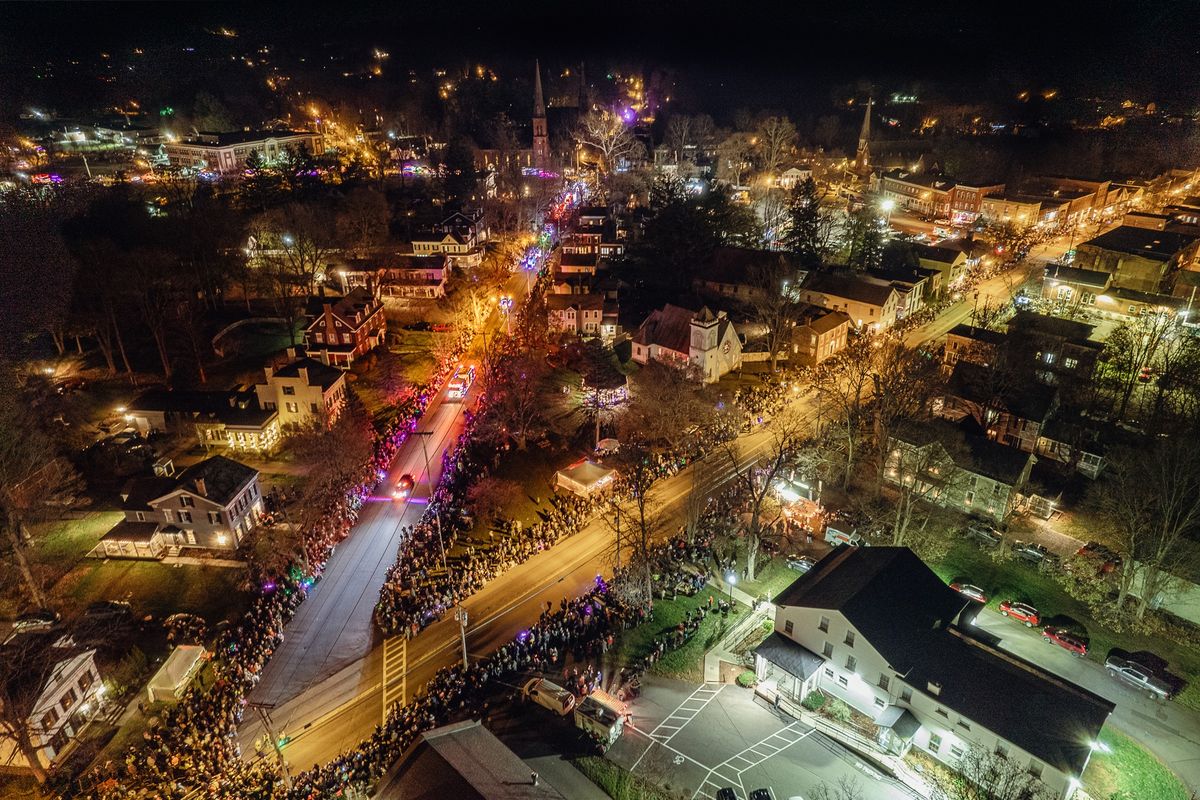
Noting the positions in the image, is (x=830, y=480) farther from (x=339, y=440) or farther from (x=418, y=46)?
(x=418, y=46)

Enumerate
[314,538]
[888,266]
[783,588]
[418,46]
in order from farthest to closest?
[418,46] < [888,266] < [314,538] < [783,588]

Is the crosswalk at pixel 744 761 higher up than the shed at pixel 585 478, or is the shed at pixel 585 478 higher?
the shed at pixel 585 478

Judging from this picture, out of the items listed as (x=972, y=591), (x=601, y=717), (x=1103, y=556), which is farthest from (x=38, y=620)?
(x=1103, y=556)

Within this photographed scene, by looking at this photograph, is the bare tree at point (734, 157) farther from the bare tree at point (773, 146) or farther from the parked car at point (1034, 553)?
the parked car at point (1034, 553)

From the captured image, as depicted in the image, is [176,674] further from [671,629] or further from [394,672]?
[671,629]

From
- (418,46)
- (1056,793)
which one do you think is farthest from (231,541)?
(418,46)

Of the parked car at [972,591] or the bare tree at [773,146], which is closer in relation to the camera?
the parked car at [972,591]

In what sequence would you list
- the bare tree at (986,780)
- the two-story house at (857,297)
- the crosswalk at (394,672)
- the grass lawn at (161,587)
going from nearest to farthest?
the bare tree at (986,780) → the crosswalk at (394,672) → the grass lawn at (161,587) → the two-story house at (857,297)

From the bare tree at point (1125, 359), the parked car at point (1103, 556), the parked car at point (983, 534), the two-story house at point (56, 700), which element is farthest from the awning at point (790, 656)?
the bare tree at point (1125, 359)
